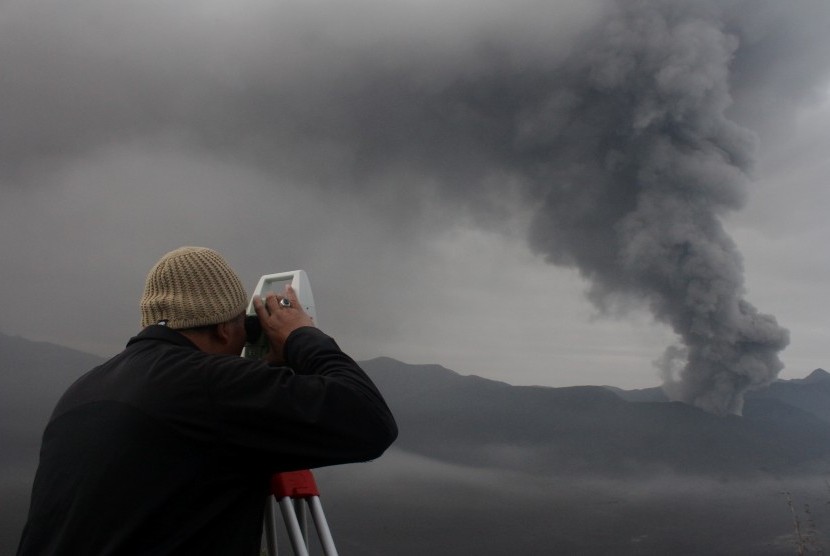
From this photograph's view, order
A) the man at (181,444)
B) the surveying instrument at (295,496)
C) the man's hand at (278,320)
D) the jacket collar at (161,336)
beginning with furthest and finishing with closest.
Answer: the surveying instrument at (295,496)
the man's hand at (278,320)
the jacket collar at (161,336)
the man at (181,444)

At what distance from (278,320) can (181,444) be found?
32cm

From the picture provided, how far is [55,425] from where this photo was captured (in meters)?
1.01

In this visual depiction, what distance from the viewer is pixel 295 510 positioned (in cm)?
149

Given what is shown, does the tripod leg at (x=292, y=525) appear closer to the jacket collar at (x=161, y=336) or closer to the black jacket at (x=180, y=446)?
the black jacket at (x=180, y=446)

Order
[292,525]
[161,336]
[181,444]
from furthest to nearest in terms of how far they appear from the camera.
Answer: [292,525] < [161,336] < [181,444]

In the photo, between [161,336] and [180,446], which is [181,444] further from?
[161,336]

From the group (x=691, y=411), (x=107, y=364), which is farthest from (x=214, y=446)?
(x=691, y=411)

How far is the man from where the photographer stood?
3.03 feet

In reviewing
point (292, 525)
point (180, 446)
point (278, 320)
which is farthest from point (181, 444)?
point (292, 525)

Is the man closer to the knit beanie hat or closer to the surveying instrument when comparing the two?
the knit beanie hat

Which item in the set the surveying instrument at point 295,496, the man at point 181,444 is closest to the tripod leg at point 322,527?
the surveying instrument at point 295,496

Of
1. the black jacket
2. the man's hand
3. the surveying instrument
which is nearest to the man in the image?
the black jacket

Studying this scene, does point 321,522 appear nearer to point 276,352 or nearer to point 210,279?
point 276,352

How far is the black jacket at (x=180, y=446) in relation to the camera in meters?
0.92
